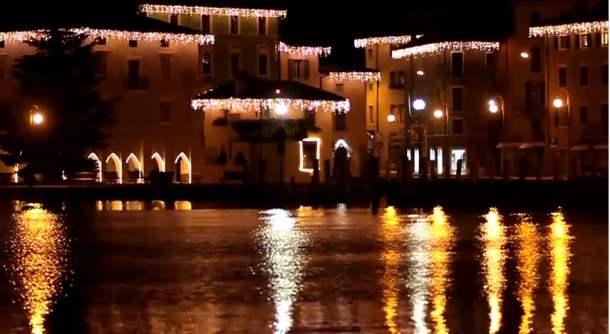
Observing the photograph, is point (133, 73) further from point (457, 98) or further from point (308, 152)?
point (457, 98)

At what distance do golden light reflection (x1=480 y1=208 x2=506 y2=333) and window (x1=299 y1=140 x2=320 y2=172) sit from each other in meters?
47.3

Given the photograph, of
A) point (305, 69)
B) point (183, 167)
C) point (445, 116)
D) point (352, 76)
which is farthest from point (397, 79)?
point (183, 167)

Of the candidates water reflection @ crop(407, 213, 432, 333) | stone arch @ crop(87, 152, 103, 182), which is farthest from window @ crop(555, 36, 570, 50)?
water reflection @ crop(407, 213, 432, 333)

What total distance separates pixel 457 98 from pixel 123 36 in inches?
1338

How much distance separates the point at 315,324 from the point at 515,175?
7897 centimetres

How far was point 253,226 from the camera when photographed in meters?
28.4

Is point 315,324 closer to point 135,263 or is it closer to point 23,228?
point 135,263

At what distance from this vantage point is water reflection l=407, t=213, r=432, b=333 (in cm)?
1296

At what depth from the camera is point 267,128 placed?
2680 inches

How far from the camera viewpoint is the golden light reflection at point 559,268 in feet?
42.2

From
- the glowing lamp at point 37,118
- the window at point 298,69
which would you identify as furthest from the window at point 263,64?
the glowing lamp at point 37,118

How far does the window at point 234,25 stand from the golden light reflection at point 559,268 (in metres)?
50.7

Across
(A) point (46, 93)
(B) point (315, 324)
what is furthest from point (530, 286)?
(A) point (46, 93)

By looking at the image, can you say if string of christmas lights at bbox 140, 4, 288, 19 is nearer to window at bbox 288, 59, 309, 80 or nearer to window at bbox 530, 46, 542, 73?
window at bbox 288, 59, 309, 80
